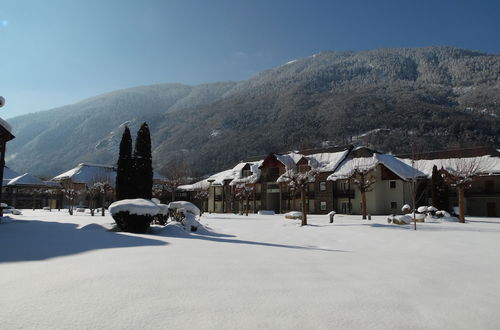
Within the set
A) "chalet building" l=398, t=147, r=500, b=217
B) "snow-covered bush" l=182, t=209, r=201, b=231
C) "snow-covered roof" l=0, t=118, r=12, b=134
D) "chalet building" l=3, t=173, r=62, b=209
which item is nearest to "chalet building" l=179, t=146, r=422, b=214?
"chalet building" l=398, t=147, r=500, b=217

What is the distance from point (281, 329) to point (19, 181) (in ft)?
205

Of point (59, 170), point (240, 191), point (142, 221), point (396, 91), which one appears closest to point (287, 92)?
point (396, 91)

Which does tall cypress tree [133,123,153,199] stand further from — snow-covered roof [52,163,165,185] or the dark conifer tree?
snow-covered roof [52,163,165,185]

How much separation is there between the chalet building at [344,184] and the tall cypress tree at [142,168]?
15831mm

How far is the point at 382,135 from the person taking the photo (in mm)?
113188

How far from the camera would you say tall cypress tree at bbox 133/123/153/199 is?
2602cm

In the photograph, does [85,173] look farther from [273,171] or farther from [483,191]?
[483,191]

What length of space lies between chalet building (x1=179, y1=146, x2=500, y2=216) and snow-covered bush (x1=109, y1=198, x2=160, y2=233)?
22170mm

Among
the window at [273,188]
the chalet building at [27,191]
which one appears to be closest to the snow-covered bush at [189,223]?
the window at [273,188]

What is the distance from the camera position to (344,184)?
4881 centimetres

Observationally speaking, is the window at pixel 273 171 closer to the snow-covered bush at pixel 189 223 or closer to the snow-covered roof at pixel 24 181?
the snow-covered bush at pixel 189 223

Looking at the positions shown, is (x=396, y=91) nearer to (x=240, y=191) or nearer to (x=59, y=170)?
(x=240, y=191)

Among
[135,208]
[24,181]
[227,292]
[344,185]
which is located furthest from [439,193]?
[24,181]

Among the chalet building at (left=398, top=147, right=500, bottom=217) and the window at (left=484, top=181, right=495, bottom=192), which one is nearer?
the chalet building at (left=398, top=147, right=500, bottom=217)
